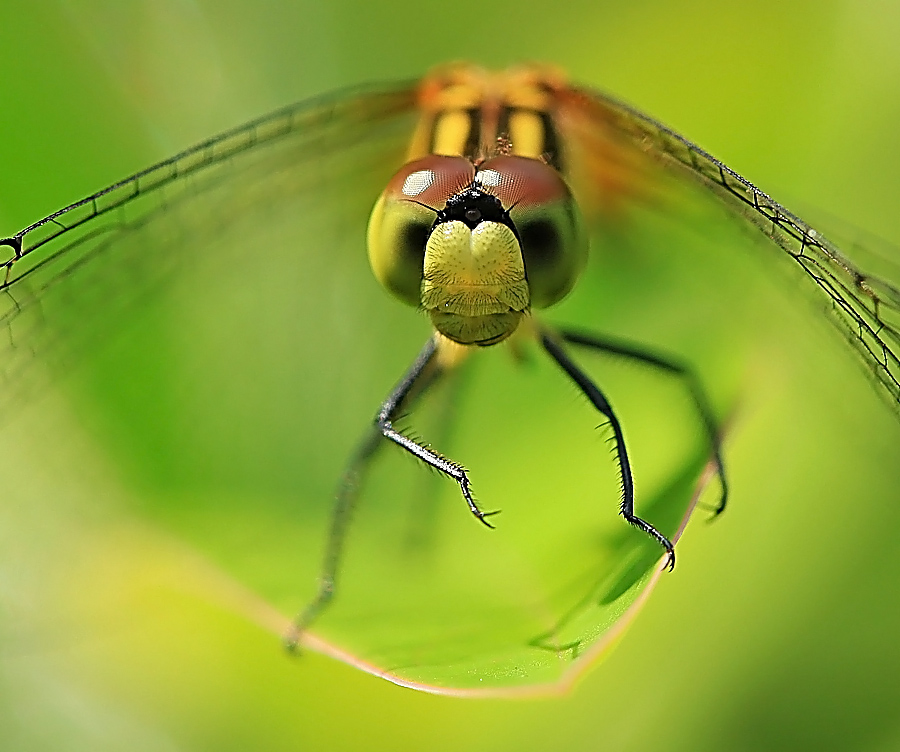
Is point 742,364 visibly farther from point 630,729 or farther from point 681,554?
point 630,729

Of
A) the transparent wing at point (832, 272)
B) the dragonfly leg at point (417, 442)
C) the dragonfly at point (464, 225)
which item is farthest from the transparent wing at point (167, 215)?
the transparent wing at point (832, 272)

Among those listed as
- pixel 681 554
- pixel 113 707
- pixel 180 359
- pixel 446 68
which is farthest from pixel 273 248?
pixel 681 554

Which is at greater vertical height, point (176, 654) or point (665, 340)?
point (665, 340)

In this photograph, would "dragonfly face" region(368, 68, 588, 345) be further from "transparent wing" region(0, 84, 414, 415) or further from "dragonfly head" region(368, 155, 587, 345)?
"transparent wing" region(0, 84, 414, 415)

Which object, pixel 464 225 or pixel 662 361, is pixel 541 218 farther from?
pixel 662 361

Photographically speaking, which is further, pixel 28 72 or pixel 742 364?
pixel 28 72

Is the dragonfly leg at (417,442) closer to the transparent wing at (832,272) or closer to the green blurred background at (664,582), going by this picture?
the green blurred background at (664,582)
